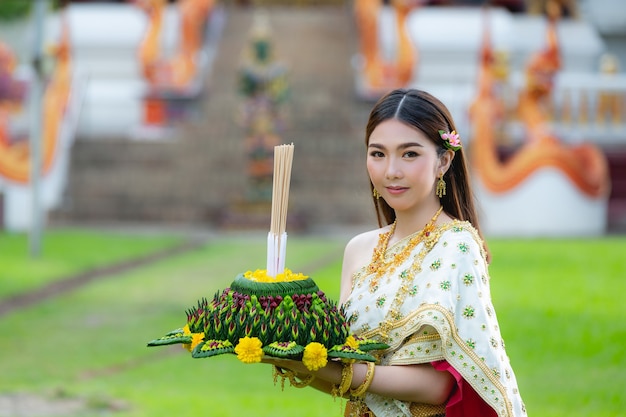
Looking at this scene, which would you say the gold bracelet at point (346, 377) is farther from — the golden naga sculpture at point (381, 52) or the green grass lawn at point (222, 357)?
the golden naga sculpture at point (381, 52)

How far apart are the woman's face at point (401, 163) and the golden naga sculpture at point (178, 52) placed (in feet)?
53.6

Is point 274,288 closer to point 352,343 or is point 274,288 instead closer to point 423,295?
point 352,343

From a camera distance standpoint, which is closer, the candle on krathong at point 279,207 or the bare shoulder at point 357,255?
the candle on krathong at point 279,207

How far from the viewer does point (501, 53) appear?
18.2 meters

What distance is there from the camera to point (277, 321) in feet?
10.5

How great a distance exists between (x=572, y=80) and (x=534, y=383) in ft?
38.6

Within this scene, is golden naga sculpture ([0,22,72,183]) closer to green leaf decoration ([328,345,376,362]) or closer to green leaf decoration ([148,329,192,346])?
green leaf decoration ([148,329,192,346])

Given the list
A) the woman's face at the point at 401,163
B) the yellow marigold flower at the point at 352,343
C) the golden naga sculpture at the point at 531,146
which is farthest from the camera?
the golden naga sculpture at the point at 531,146

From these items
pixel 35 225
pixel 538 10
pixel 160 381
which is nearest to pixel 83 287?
pixel 35 225

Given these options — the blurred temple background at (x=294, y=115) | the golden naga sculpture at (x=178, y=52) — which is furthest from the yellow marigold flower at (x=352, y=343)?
the golden naga sculpture at (x=178, y=52)

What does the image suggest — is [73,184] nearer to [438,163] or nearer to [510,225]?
[510,225]

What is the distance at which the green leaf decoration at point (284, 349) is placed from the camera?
312 cm

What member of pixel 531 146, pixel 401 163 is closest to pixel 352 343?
pixel 401 163

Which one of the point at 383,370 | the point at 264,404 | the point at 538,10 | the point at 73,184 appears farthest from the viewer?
the point at 538,10
